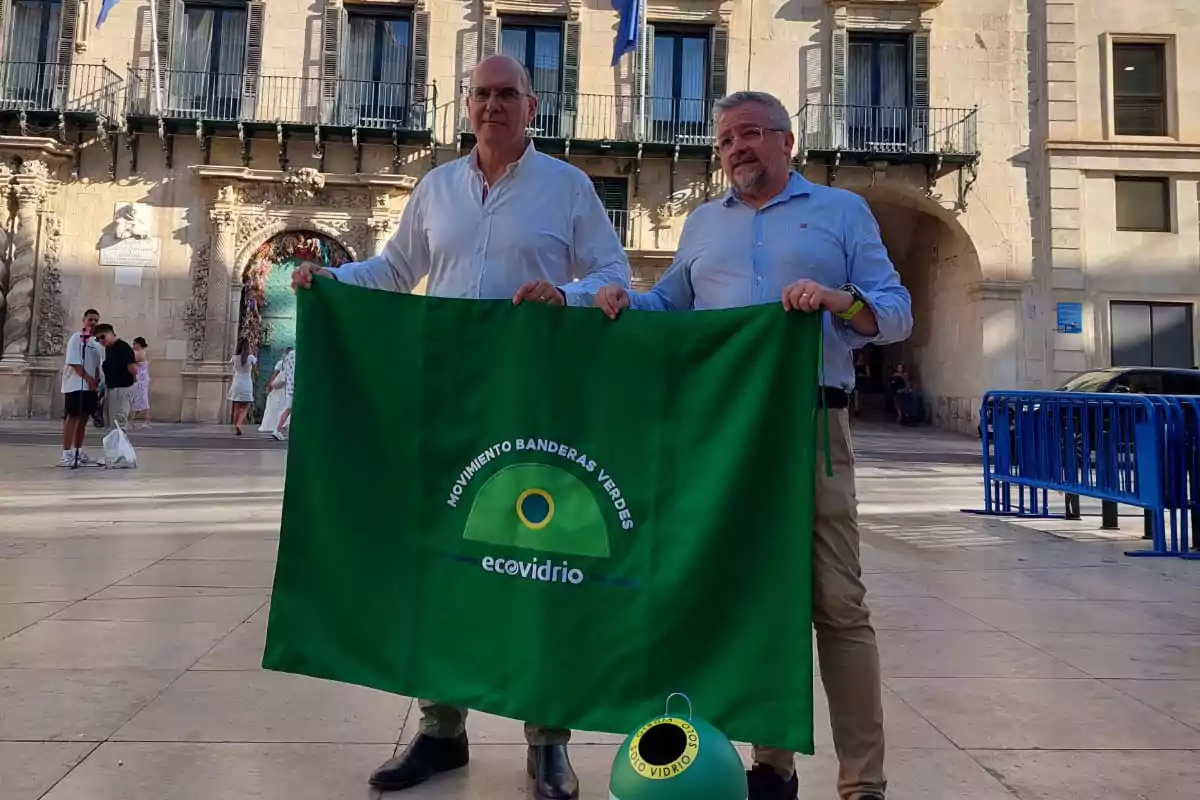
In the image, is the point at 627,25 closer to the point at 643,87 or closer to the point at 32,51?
the point at 643,87

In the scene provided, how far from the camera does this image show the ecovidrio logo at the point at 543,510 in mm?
2432

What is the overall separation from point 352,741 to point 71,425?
30.7ft

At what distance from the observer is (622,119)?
68.3 ft

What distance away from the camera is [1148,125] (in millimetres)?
21188

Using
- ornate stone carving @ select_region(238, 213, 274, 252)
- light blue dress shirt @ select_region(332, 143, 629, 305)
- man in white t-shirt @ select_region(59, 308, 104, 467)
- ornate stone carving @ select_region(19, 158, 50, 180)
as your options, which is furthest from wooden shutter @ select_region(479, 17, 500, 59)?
light blue dress shirt @ select_region(332, 143, 629, 305)

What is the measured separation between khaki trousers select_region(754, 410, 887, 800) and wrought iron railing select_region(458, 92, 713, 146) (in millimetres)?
19178

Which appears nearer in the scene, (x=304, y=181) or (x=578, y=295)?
(x=578, y=295)

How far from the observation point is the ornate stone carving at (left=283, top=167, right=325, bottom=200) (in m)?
20.2

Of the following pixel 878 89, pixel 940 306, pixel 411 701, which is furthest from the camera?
pixel 940 306

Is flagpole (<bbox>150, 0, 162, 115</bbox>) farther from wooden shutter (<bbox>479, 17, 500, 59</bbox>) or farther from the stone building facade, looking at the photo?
wooden shutter (<bbox>479, 17, 500, 59</bbox>)

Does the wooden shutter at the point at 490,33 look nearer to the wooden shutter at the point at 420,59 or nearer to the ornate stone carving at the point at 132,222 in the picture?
the wooden shutter at the point at 420,59

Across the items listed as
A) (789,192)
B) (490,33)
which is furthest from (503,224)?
(490,33)

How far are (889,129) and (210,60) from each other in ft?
52.7

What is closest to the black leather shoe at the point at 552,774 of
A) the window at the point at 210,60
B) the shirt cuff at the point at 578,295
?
the shirt cuff at the point at 578,295
